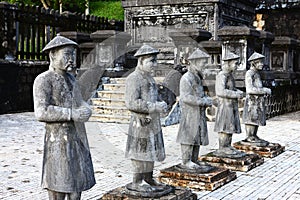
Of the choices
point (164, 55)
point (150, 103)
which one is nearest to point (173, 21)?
point (164, 55)

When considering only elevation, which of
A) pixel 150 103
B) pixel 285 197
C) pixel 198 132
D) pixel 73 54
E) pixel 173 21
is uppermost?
pixel 173 21

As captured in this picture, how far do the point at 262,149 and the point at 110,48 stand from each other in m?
6.46

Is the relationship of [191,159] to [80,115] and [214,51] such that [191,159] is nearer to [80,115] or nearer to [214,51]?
[80,115]

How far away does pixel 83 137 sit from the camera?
3.93 metres

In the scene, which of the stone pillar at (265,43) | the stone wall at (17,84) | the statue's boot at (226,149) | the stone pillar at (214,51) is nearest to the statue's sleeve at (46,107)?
the statue's boot at (226,149)

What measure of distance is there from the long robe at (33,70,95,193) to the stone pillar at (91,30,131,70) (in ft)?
Result: 30.4

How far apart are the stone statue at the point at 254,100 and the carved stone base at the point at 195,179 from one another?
2234 mm

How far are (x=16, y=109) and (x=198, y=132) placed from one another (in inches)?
364

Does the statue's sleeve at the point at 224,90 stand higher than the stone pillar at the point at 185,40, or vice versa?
the stone pillar at the point at 185,40

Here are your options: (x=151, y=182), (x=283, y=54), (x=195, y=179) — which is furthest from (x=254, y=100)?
(x=283, y=54)

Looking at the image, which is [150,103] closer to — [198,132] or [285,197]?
[198,132]

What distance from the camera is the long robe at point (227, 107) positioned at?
688 centimetres

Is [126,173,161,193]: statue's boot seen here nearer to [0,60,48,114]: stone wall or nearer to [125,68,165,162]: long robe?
[125,68,165,162]: long robe

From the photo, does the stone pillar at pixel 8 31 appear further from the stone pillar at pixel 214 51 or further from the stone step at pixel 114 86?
the stone pillar at pixel 214 51
